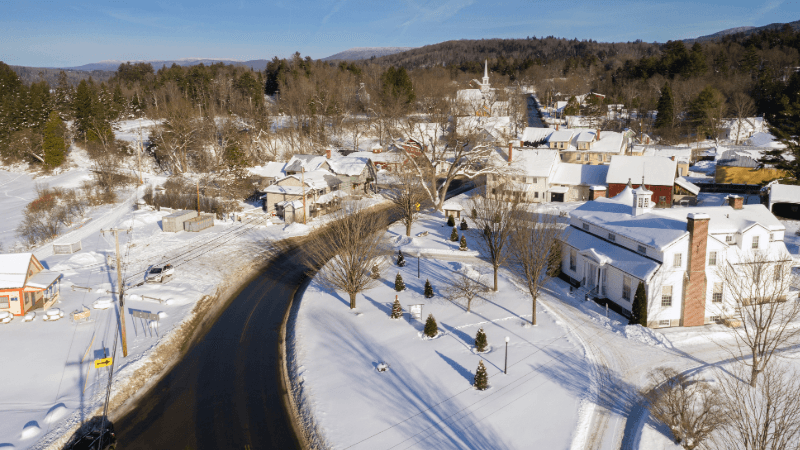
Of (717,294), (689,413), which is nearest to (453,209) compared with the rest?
(717,294)

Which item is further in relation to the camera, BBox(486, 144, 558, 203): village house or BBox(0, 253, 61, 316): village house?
BBox(486, 144, 558, 203): village house

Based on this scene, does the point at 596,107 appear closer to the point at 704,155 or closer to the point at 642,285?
the point at 704,155

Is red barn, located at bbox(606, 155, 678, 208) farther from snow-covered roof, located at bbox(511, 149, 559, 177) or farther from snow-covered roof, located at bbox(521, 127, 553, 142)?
snow-covered roof, located at bbox(521, 127, 553, 142)

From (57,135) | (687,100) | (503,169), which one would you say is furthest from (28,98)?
(687,100)

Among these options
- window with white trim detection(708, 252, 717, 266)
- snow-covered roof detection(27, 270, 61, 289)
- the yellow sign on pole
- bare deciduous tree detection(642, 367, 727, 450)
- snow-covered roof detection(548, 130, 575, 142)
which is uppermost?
snow-covered roof detection(548, 130, 575, 142)

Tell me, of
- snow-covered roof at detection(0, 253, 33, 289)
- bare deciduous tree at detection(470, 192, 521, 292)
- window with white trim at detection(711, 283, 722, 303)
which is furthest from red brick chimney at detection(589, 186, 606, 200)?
snow-covered roof at detection(0, 253, 33, 289)

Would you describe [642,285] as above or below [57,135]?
below

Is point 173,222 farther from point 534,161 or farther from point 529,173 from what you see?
point 534,161

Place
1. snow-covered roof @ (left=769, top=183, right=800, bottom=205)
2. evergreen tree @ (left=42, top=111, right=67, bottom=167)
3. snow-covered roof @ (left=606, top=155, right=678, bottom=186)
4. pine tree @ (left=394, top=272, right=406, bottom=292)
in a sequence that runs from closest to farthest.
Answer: pine tree @ (left=394, top=272, right=406, bottom=292), snow-covered roof @ (left=769, top=183, right=800, bottom=205), snow-covered roof @ (left=606, top=155, right=678, bottom=186), evergreen tree @ (left=42, top=111, right=67, bottom=167)
